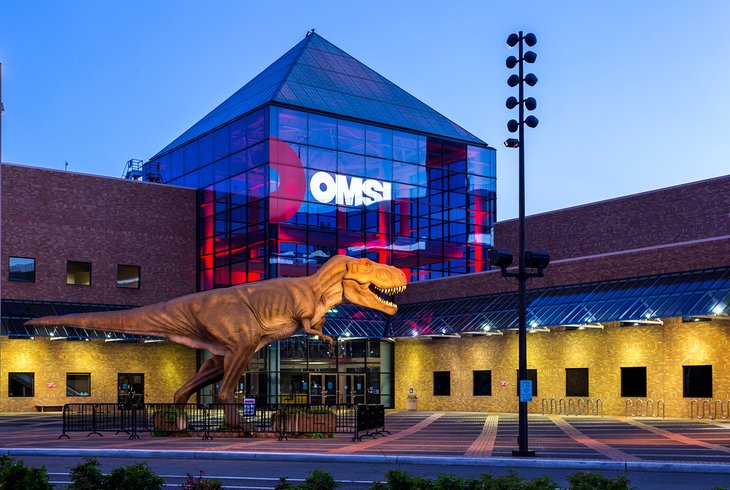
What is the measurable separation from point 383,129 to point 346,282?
27542mm

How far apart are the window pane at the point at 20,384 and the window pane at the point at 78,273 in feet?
16.7

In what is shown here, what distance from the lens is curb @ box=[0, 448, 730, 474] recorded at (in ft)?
58.7

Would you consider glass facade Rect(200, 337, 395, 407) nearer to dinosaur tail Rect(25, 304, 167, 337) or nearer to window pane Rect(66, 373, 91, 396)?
window pane Rect(66, 373, 91, 396)

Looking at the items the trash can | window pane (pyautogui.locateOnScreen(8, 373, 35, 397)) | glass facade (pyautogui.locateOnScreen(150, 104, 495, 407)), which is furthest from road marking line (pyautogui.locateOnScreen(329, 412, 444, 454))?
window pane (pyautogui.locateOnScreen(8, 373, 35, 397))

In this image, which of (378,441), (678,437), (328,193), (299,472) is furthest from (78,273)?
(299,472)

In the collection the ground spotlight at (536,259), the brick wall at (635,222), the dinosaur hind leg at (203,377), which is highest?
the brick wall at (635,222)

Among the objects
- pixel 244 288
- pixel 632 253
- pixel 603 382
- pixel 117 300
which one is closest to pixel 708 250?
pixel 632 253

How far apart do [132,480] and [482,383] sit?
35536 mm

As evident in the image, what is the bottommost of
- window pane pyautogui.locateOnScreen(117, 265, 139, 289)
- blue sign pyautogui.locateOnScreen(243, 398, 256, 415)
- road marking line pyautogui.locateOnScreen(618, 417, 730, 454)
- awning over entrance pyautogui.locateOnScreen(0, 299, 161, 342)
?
road marking line pyautogui.locateOnScreen(618, 417, 730, 454)

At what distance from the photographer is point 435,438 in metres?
25.9

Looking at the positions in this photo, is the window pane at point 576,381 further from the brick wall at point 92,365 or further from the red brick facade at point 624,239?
the brick wall at point 92,365

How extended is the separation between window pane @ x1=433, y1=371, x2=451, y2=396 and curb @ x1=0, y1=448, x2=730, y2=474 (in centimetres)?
2639

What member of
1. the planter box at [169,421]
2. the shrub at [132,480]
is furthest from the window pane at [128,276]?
the shrub at [132,480]

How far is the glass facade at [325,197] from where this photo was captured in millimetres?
48812
